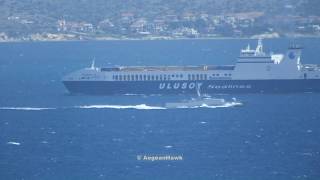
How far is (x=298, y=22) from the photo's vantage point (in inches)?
3634

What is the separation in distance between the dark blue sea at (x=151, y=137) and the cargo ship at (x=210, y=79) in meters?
0.83

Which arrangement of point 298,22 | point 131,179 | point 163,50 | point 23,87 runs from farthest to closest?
point 163,50, point 298,22, point 23,87, point 131,179

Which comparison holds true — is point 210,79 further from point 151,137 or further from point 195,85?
point 151,137

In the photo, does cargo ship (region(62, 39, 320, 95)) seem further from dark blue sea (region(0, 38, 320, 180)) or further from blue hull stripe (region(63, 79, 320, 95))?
dark blue sea (region(0, 38, 320, 180))

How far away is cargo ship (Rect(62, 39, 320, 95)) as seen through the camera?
54812mm

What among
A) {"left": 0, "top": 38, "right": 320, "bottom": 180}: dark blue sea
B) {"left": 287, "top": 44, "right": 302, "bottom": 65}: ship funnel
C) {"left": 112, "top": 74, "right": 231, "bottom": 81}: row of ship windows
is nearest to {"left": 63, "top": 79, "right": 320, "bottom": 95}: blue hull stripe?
{"left": 112, "top": 74, "right": 231, "bottom": 81}: row of ship windows

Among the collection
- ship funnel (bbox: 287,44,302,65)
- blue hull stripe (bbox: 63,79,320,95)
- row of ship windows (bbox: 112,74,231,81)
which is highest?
ship funnel (bbox: 287,44,302,65)

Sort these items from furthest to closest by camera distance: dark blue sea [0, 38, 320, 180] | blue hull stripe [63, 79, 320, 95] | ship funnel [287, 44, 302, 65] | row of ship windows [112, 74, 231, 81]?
1. ship funnel [287, 44, 302, 65]
2. row of ship windows [112, 74, 231, 81]
3. blue hull stripe [63, 79, 320, 95]
4. dark blue sea [0, 38, 320, 180]

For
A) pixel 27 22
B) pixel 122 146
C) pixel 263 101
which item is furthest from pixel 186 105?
pixel 27 22

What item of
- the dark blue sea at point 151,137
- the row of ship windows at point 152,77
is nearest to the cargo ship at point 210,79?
the row of ship windows at point 152,77

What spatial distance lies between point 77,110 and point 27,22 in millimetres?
75502

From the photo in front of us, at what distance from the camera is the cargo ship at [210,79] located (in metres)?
54.8

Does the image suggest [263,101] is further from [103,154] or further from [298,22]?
[298,22]

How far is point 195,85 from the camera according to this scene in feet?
181
